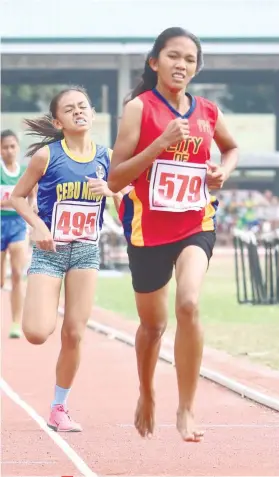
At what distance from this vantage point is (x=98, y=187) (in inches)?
341

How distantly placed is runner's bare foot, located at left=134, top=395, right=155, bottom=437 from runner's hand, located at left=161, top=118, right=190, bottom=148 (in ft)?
5.23

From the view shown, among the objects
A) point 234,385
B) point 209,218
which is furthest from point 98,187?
point 234,385

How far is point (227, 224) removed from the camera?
158ft

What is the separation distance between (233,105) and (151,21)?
32.1ft

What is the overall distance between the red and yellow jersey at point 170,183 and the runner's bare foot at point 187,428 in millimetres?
941

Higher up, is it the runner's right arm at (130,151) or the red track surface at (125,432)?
the runner's right arm at (130,151)

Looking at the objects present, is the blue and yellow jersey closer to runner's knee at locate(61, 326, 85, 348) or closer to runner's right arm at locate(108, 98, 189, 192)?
runner's knee at locate(61, 326, 85, 348)

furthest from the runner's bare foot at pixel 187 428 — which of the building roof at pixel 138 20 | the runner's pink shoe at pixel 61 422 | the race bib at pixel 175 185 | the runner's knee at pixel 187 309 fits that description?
the building roof at pixel 138 20

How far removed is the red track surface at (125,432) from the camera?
25.2 ft

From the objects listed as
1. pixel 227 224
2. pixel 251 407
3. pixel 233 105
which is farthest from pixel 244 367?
pixel 233 105

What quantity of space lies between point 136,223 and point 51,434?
191 centimetres

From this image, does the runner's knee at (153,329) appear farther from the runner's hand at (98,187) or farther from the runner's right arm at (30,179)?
the runner's right arm at (30,179)

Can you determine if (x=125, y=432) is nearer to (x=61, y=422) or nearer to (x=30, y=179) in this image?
(x=61, y=422)

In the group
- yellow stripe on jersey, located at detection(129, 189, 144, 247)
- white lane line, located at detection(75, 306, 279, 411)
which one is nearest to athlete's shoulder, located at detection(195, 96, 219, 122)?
yellow stripe on jersey, located at detection(129, 189, 144, 247)
